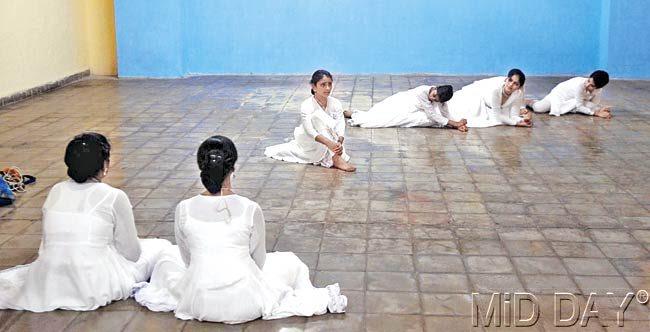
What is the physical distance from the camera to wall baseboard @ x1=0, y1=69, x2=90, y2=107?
866 cm

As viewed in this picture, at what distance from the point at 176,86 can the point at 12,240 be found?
6.12m

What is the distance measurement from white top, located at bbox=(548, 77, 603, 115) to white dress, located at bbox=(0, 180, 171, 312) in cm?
569

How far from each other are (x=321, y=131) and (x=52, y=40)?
5.57 metres

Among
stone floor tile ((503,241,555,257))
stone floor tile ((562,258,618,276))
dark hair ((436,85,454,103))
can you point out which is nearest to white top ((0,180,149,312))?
stone floor tile ((503,241,555,257))

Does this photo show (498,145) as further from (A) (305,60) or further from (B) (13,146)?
(A) (305,60)

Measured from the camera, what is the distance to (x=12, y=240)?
421 centimetres

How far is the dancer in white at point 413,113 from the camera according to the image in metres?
7.30

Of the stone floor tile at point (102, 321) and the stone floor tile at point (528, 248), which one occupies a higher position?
the stone floor tile at point (102, 321)

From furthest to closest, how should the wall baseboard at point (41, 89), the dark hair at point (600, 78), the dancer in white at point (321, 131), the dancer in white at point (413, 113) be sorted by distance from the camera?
the wall baseboard at point (41, 89)
the dark hair at point (600, 78)
the dancer in white at point (413, 113)
the dancer in white at point (321, 131)

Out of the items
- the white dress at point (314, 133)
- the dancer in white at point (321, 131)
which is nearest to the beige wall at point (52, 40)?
the white dress at point (314, 133)

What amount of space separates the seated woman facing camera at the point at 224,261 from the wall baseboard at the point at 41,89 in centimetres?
618

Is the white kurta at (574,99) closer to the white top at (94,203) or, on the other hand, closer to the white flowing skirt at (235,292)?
the white flowing skirt at (235,292)

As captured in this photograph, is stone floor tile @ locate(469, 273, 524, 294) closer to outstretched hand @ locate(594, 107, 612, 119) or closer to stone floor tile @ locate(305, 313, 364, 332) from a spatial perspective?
stone floor tile @ locate(305, 313, 364, 332)

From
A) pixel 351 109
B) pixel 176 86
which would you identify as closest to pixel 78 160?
pixel 351 109
